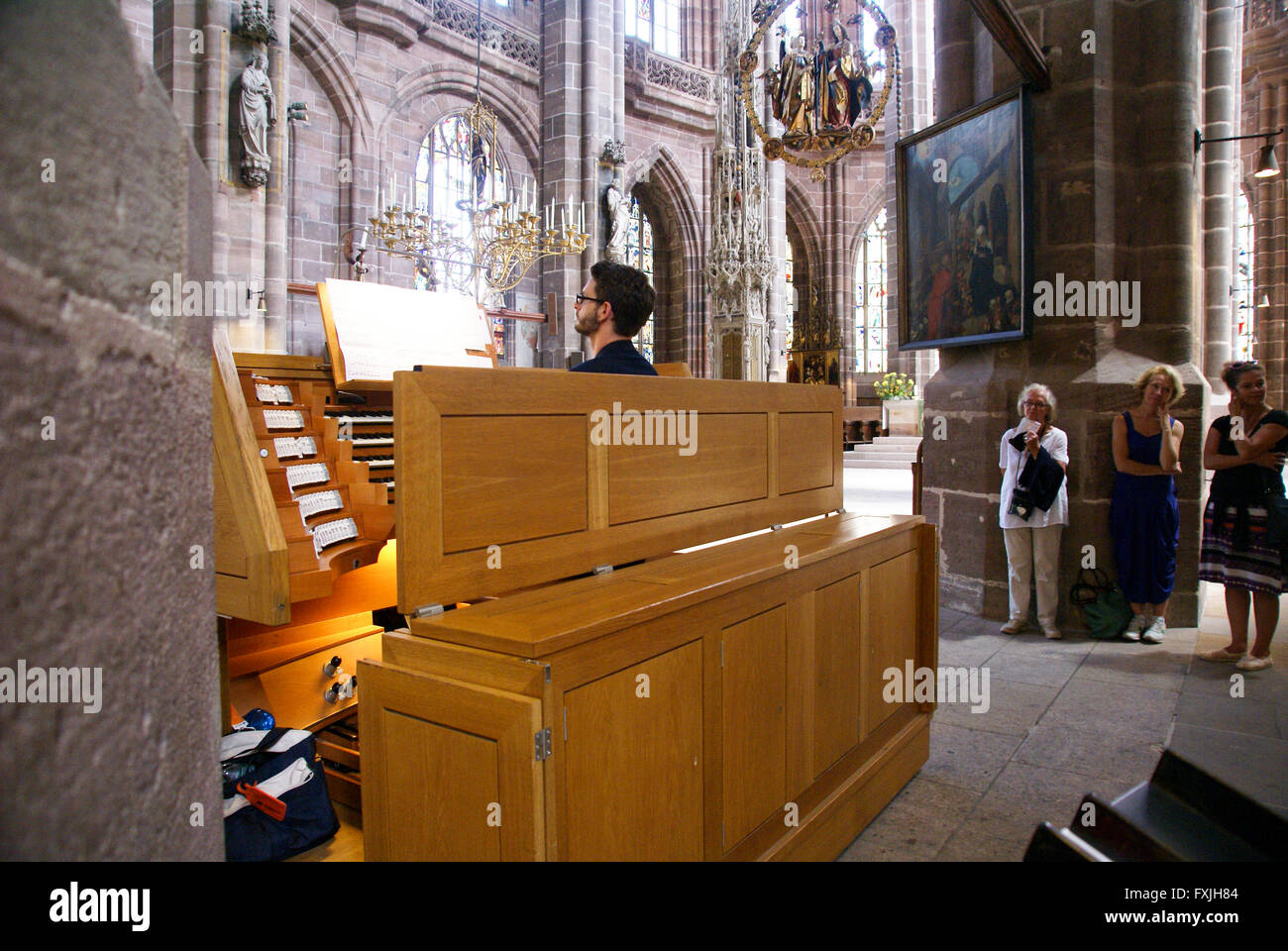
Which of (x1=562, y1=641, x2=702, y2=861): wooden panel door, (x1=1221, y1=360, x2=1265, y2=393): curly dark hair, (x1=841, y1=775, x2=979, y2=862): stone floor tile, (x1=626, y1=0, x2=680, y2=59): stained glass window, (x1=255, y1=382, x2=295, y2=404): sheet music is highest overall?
(x1=626, y1=0, x2=680, y2=59): stained glass window

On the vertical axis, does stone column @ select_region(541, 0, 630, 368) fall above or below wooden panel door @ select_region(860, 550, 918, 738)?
above

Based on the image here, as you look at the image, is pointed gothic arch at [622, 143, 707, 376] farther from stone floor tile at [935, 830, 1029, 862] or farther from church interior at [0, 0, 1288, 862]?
stone floor tile at [935, 830, 1029, 862]

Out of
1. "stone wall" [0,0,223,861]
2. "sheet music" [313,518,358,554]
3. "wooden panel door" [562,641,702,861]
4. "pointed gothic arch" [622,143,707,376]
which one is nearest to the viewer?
"stone wall" [0,0,223,861]

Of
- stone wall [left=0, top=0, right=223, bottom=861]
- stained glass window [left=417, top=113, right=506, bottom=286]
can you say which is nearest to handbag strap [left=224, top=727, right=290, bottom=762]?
stone wall [left=0, top=0, right=223, bottom=861]

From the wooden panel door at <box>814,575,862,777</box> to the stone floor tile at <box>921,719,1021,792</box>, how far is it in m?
0.71

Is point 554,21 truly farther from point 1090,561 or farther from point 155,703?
point 155,703

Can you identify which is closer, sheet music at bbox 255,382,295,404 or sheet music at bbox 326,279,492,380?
sheet music at bbox 255,382,295,404

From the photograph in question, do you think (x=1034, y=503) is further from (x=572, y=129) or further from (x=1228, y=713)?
(x=572, y=129)

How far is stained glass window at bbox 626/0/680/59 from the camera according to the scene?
59.7ft

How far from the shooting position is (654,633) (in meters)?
1.88

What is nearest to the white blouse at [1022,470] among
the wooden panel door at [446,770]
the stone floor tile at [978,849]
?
the stone floor tile at [978,849]

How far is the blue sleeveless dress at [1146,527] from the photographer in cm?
502

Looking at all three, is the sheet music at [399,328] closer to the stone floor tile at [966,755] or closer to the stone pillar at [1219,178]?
the stone floor tile at [966,755]

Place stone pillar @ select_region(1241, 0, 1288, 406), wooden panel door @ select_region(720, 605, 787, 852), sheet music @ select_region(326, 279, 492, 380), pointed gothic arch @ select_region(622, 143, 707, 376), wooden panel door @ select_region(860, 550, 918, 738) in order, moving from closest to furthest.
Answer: wooden panel door @ select_region(720, 605, 787, 852) → wooden panel door @ select_region(860, 550, 918, 738) → sheet music @ select_region(326, 279, 492, 380) → stone pillar @ select_region(1241, 0, 1288, 406) → pointed gothic arch @ select_region(622, 143, 707, 376)
